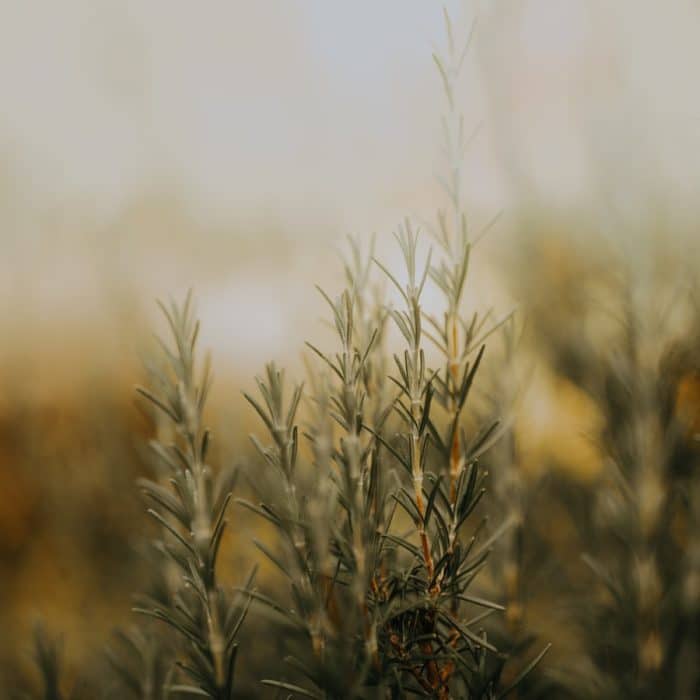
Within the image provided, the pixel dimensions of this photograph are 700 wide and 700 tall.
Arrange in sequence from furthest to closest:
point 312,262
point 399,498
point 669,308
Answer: point 312,262 < point 669,308 < point 399,498

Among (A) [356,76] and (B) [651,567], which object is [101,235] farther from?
(B) [651,567]

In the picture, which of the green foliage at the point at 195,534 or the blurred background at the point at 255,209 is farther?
the blurred background at the point at 255,209

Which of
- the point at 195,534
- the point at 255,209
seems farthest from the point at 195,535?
the point at 255,209

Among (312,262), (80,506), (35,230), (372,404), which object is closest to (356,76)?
(312,262)

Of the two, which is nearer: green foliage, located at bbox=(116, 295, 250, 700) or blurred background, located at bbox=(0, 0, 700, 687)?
green foliage, located at bbox=(116, 295, 250, 700)

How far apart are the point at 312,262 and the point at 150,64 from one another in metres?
0.49

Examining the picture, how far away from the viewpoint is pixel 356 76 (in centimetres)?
84

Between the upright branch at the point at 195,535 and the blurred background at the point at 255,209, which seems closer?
the upright branch at the point at 195,535

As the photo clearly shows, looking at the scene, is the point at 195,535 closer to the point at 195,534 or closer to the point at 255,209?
the point at 195,534

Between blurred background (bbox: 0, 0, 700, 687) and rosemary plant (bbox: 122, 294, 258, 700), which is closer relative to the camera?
rosemary plant (bbox: 122, 294, 258, 700)

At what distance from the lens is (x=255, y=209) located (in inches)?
36.4

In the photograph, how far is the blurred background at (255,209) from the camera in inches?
21.0

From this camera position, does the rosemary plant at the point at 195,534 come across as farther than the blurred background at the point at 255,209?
No

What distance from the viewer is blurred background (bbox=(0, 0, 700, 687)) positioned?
0.53m
